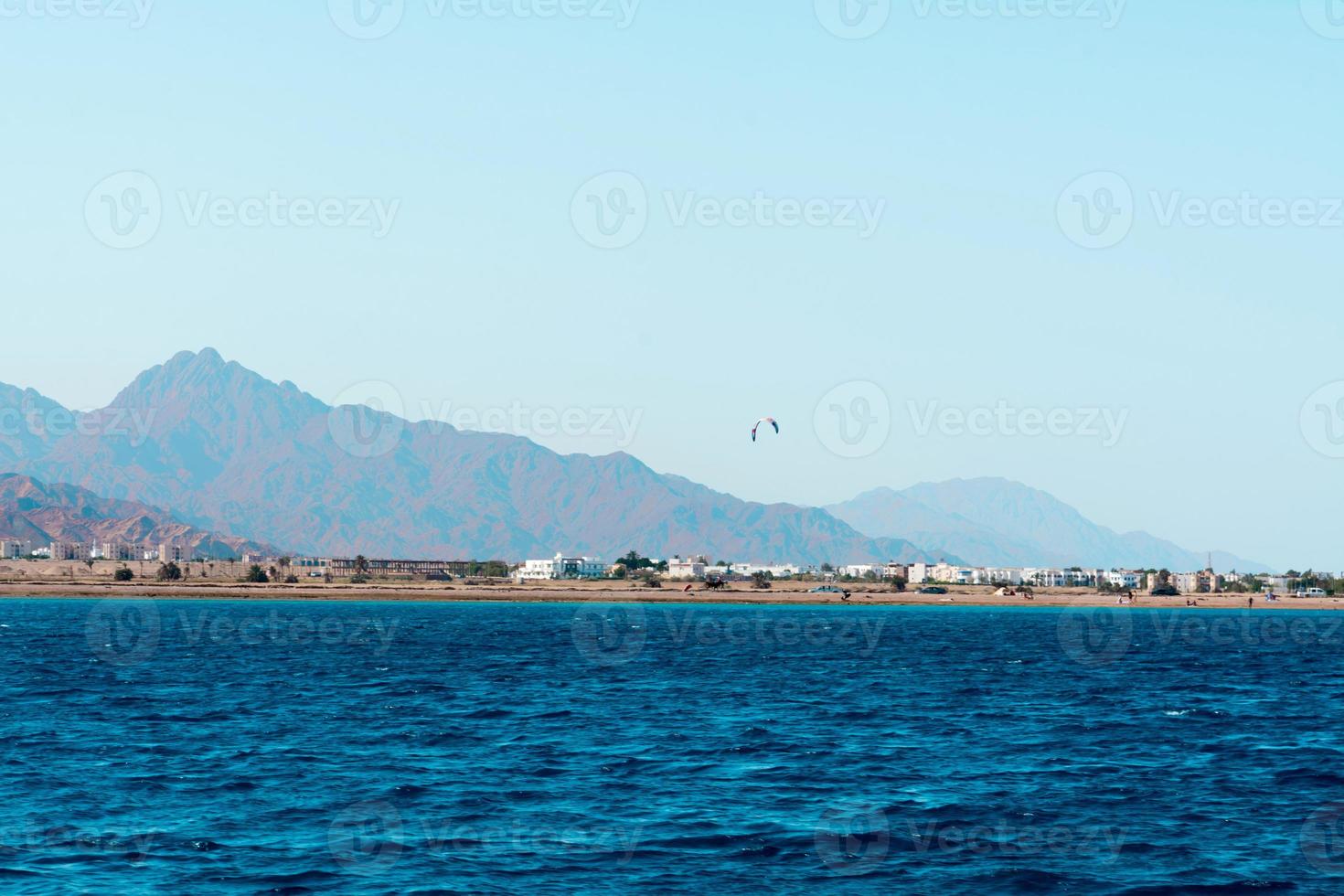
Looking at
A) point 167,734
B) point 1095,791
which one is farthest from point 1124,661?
point 167,734

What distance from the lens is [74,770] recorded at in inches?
2135

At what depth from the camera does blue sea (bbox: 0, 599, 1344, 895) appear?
130ft

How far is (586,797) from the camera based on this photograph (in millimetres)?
50344

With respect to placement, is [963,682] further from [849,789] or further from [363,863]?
[363,863]

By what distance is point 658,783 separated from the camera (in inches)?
2103

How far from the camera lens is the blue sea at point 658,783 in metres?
39.6

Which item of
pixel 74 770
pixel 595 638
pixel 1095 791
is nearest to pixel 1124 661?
pixel 595 638

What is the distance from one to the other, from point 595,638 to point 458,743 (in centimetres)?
10625

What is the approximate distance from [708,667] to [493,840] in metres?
74.9

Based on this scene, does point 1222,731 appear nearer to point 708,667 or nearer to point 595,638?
point 708,667

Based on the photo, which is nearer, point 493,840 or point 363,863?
point 363,863

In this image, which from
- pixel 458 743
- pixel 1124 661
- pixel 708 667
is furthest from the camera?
pixel 1124 661

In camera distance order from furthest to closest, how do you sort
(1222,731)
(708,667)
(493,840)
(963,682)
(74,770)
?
(708,667), (963,682), (1222,731), (74,770), (493,840)

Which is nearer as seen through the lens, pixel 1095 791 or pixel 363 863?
pixel 363 863
